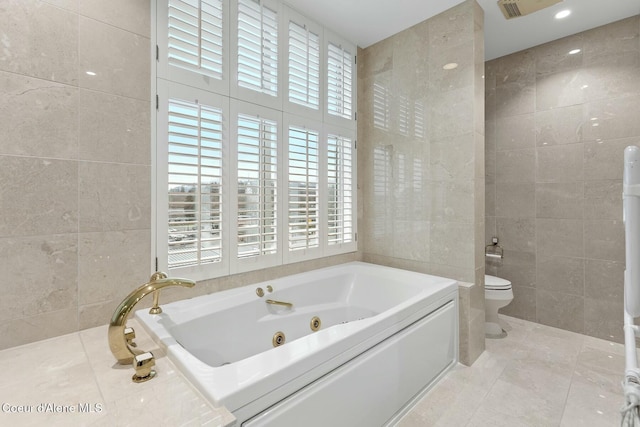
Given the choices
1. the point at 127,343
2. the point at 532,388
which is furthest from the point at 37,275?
the point at 532,388

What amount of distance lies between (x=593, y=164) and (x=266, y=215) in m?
2.71

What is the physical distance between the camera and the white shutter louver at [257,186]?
189 cm

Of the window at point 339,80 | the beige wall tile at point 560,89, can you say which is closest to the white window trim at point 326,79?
the window at point 339,80

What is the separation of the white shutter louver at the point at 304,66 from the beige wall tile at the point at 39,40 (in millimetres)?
1259

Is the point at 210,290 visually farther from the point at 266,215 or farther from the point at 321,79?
the point at 321,79

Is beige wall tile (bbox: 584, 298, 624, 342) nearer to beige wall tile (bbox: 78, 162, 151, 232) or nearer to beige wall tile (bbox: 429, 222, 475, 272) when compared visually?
beige wall tile (bbox: 429, 222, 475, 272)

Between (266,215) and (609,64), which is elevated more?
(609,64)

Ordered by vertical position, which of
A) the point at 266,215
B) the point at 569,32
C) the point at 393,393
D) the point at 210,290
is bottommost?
the point at 393,393

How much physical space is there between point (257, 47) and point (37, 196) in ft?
4.91

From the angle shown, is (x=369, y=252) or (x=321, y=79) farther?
(x=369, y=252)

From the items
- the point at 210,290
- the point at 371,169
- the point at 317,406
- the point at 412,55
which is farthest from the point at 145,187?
the point at 412,55

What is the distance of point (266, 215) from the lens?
2023mm

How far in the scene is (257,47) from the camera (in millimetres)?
1946

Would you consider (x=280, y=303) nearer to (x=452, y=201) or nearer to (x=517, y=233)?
(x=452, y=201)
